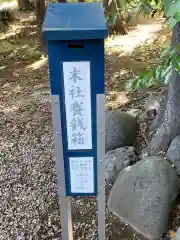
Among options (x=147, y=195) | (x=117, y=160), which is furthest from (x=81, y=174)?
(x=117, y=160)

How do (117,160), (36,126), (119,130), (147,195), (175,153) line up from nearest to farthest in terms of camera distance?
1. (147,195)
2. (175,153)
3. (117,160)
4. (119,130)
5. (36,126)

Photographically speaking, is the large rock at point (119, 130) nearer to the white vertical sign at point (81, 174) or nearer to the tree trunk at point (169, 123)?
the tree trunk at point (169, 123)

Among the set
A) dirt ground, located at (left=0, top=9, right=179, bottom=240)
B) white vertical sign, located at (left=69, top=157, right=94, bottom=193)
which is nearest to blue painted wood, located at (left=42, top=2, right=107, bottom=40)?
white vertical sign, located at (left=69, top=157, right=94, bottom=193)

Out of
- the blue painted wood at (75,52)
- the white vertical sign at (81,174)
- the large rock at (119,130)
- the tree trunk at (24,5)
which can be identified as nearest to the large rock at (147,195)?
the large rock at (119,130)

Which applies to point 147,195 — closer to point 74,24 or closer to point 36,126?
point 74,24

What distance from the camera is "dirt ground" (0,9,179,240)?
10.3 feet

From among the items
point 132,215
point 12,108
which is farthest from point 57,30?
point 12,108

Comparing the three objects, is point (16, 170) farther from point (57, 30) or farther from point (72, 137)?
point (57, 30)

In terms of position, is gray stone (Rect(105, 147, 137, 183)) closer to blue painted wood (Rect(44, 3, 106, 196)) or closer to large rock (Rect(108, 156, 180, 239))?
large rock (Rect(108, 156, 180, 239))

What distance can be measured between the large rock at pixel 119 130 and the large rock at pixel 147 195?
0.57 metres

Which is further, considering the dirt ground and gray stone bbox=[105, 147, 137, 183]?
gray stone bbox=[105, 147, 137, 183]

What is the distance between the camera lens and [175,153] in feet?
11.1

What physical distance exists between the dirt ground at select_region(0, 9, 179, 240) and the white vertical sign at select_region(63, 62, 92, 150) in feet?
4.00

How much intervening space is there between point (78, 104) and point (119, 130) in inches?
73.6
